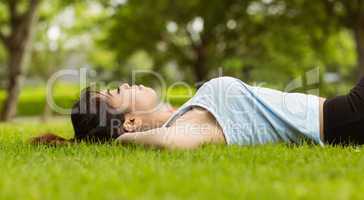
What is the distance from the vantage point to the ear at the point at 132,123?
Answer: 540cm

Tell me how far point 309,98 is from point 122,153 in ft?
5.69

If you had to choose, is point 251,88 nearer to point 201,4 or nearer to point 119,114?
point 119,114

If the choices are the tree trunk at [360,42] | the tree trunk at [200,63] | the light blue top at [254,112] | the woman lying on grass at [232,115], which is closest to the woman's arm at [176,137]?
the woman lying on grass at [232,115]

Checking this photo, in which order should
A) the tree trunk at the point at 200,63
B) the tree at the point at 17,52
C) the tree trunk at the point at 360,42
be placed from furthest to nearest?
the tree trunk at the point at 200,63 → the tree trunk at the point at 360,42 → the tree at the point at 17,52

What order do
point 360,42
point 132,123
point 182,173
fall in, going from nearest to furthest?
point 182,173 → point 132,123 → point 360,42

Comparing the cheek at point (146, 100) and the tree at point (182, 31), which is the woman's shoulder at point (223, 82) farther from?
the tree at point (182, 31)

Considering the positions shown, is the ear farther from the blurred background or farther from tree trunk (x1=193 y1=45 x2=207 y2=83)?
tree trunk (x1=193 y1=45 x2=207 y2=83)

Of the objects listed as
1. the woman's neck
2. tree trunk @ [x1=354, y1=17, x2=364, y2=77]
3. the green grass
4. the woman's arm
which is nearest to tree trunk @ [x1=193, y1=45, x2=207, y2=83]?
tree trunk @ [x1=354, y1=17, x2=364, y2=77]

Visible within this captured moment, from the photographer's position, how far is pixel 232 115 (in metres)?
5.21

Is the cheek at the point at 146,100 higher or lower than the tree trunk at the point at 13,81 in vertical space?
lower

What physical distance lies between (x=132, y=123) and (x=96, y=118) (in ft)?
1.05

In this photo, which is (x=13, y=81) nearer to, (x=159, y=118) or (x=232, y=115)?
(x=159, y=118)

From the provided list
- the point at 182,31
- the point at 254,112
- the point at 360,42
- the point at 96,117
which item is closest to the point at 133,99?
the point at 96,117

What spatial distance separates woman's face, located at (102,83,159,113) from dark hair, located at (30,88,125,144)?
0.06 m
